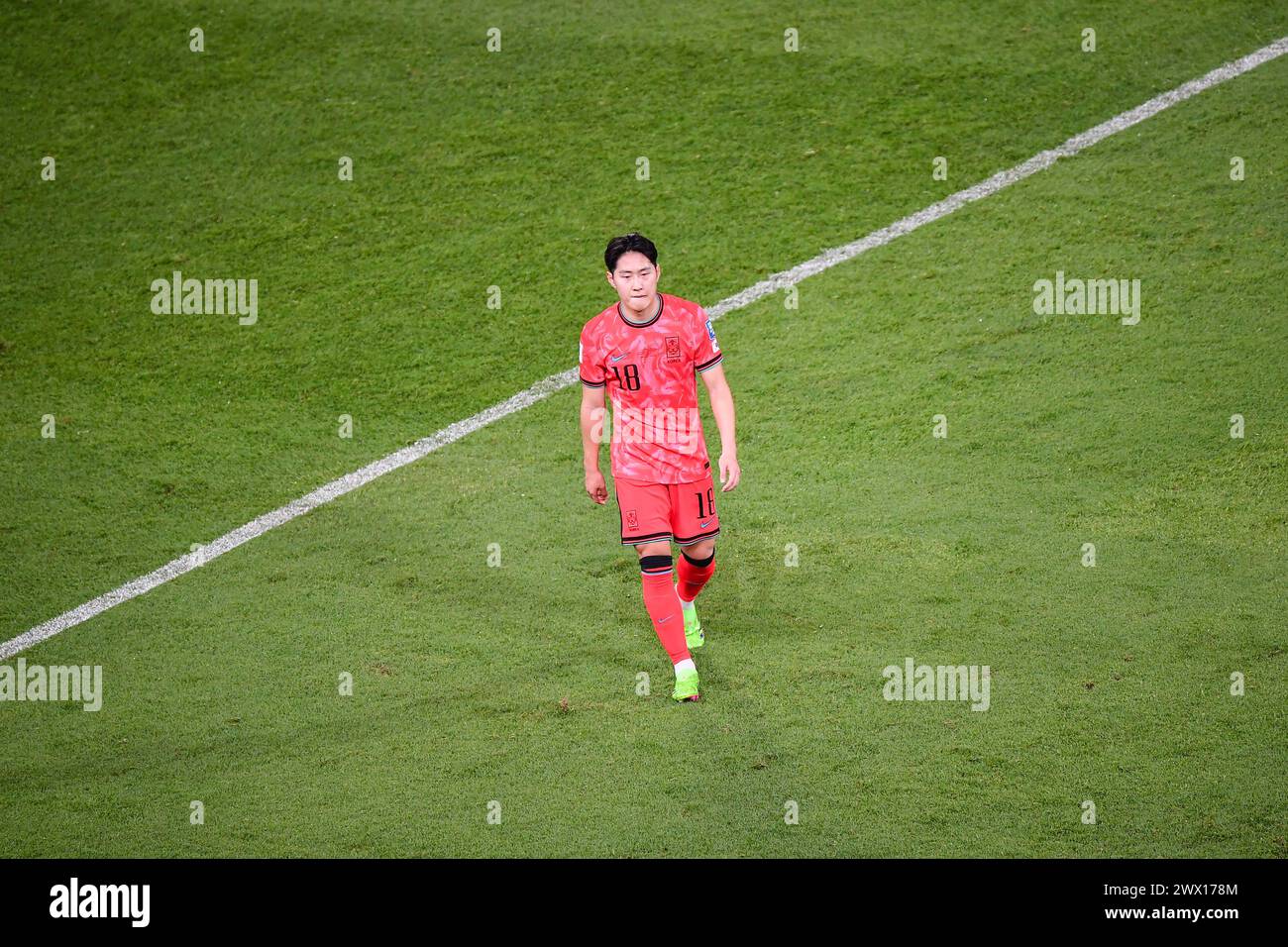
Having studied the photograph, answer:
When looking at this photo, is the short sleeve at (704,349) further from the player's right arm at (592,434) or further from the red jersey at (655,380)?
the player's right arm at (592,434)

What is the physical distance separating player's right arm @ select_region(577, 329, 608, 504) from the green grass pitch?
3.35ft

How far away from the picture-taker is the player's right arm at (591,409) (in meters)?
6.12

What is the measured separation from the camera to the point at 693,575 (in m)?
6.55

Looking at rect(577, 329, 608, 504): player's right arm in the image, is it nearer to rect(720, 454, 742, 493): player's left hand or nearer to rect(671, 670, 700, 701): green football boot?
rect(720, 454, 742, 493): player's left hand

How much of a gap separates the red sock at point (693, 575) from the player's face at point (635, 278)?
1.33 meters

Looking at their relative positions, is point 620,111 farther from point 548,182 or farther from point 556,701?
point 556,701

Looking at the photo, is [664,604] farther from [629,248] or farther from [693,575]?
[629,248]

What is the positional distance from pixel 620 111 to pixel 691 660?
6.84 m

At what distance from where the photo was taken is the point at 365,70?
12.5 meters

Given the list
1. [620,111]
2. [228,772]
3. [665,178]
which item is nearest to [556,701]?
[228,772]

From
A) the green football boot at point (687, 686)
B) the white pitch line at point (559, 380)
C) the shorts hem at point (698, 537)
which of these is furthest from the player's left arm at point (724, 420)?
the white pitch line at point (559, 380)

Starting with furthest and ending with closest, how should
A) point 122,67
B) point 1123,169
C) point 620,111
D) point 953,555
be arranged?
point 122,67
point 620,111
point 1123,169
point 953,555

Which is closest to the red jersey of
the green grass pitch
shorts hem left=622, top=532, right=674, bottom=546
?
shorts hem left=622, top=532, right=674, bottom=546

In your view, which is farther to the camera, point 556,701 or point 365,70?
point 365,70
